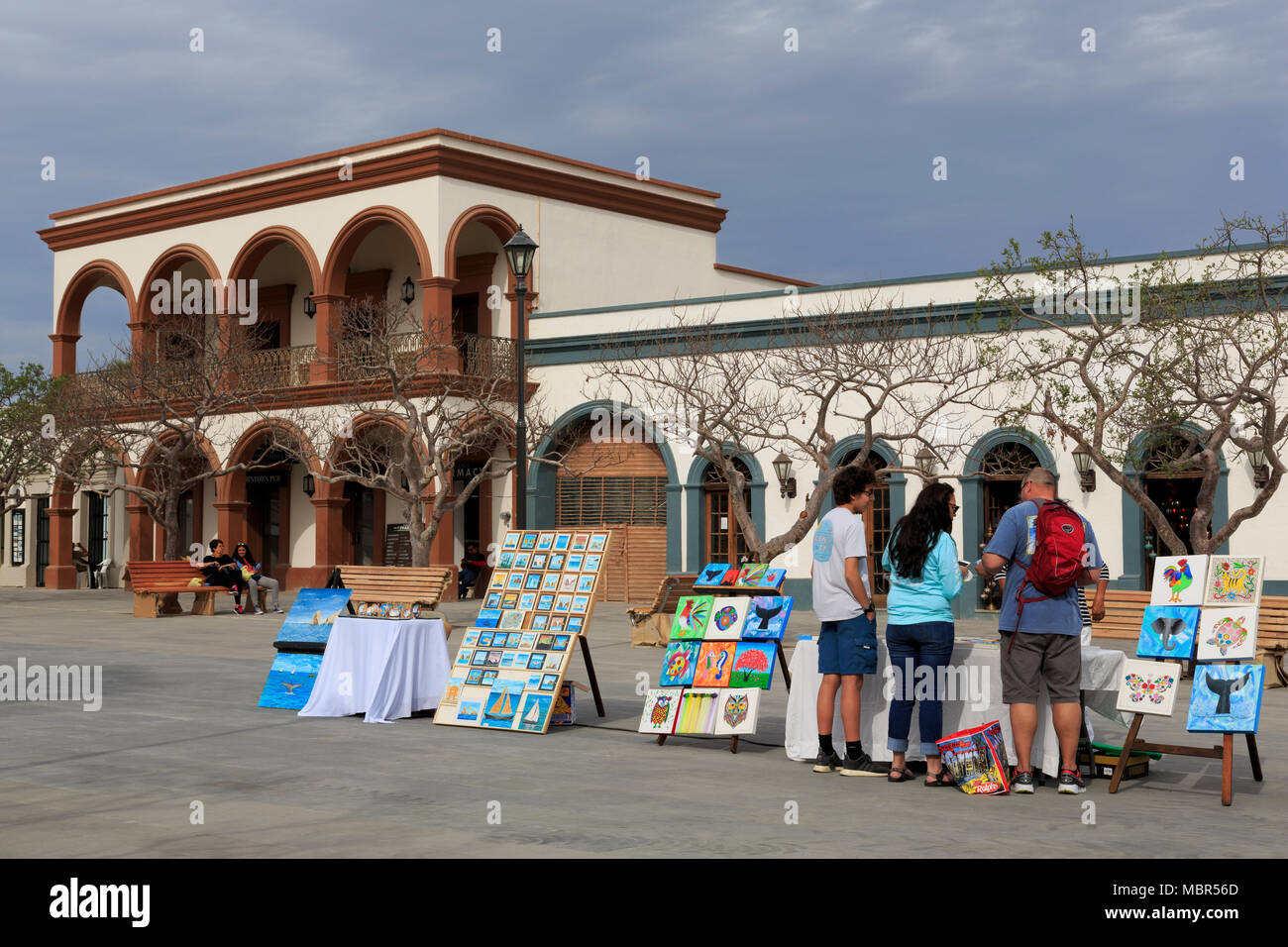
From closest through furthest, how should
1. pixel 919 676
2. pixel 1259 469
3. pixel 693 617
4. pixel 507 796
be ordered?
pixel 507 796, pixel 919 676, pixel 693 617, pixel 1259 469

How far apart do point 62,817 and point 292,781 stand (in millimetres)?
1404

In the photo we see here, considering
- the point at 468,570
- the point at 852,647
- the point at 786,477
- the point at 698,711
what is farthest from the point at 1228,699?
the point at 468,570

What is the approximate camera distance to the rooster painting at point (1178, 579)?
8.56m

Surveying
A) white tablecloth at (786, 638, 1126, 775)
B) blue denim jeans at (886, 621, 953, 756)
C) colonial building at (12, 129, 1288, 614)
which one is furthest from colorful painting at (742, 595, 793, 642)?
colonial building at (12, 129, 1288, 614)

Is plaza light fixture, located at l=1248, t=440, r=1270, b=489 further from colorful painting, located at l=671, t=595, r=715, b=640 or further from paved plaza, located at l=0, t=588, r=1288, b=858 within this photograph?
colorful painting, located at l=671, t=595, r=715, b=640

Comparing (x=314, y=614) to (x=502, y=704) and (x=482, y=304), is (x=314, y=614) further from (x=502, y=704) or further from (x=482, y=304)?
(x=482, y=304)

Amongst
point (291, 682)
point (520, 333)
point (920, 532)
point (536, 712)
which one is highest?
point (520, 333)

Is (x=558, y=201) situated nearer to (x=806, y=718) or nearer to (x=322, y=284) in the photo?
(x=322, y=284)

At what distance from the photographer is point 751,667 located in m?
9.77

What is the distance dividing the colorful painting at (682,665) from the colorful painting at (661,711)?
9 centimetres

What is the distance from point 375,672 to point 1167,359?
1234 centimetres

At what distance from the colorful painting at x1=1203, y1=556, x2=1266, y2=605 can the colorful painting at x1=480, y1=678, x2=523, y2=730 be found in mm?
4827

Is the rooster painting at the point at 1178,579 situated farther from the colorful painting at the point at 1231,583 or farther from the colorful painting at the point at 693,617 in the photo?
the colorful painting at the point at 693,617
